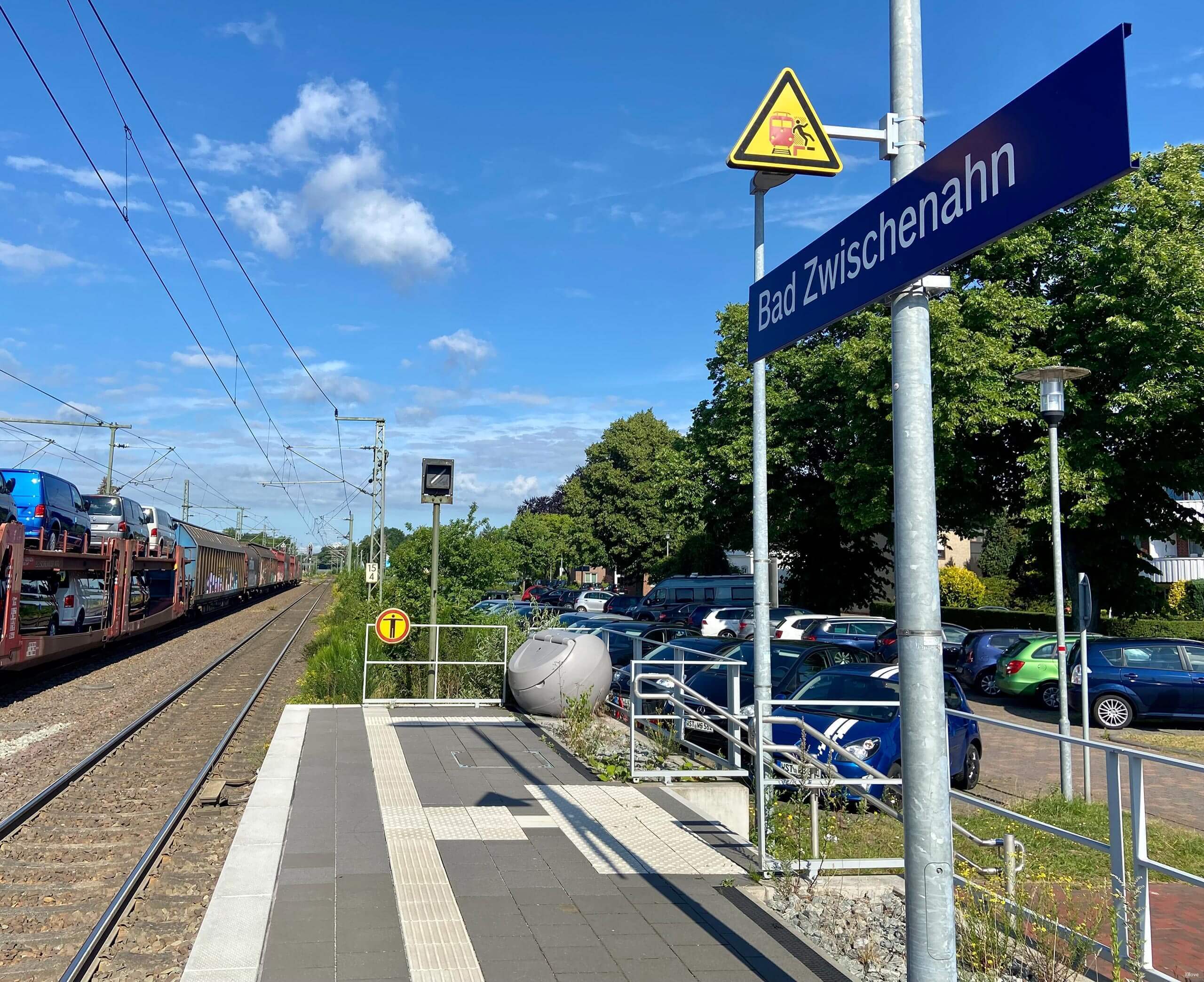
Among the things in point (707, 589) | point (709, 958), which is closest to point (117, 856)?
point (709, 958)

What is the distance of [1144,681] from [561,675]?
10.2 meters

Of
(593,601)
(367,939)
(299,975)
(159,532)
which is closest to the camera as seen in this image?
(299,975)

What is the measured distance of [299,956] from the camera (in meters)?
5.02

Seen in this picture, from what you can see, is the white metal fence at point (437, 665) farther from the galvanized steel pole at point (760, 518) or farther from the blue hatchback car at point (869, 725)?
the galvanized steel pole at point (760, 518)

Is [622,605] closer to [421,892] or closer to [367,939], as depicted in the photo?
[421,892]

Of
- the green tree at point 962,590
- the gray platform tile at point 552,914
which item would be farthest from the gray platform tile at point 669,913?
the green tree at point 962,590

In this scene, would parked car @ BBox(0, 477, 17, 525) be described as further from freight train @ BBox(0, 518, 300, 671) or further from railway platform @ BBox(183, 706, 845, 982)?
railway platform @ BBox(183, 706, 845, 982)

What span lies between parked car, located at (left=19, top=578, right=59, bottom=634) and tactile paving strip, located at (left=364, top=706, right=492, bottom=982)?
34.3ft

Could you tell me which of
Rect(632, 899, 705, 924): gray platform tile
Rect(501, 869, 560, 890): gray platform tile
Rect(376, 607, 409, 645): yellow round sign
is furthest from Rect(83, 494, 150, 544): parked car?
Rect(632, 899, 705, 924): gray platform tile

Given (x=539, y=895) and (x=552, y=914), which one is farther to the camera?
(x=539, y=895)

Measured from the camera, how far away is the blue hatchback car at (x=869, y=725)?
978 cm

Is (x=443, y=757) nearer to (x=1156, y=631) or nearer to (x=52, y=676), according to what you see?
(x=52, y=676)

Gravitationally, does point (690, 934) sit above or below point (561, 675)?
below

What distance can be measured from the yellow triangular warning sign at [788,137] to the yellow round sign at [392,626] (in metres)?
9.96
